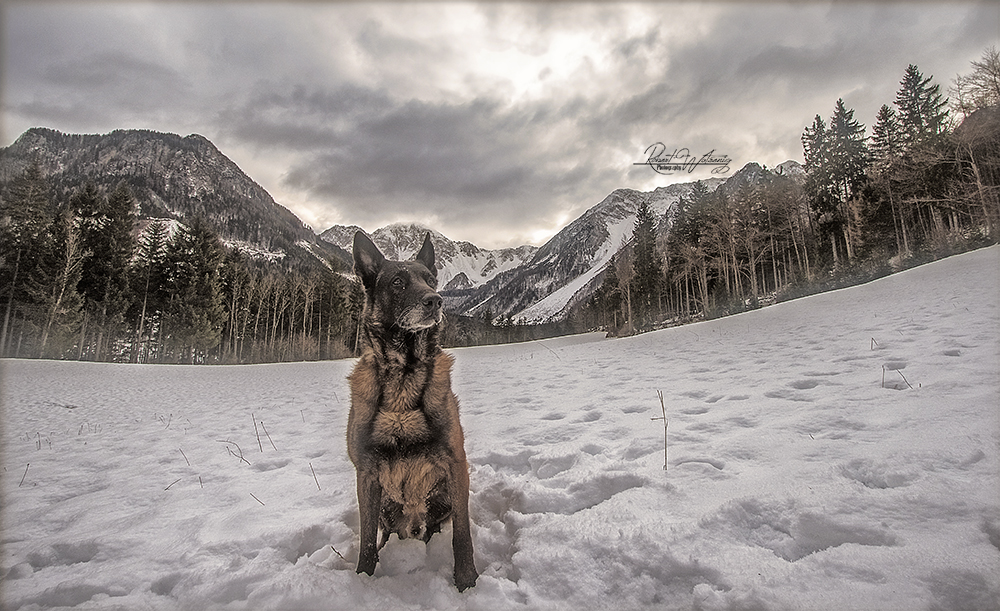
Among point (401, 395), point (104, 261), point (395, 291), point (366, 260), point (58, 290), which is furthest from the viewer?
point (104, 261)


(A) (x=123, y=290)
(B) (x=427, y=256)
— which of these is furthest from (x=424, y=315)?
(A) (x=123, y=290)

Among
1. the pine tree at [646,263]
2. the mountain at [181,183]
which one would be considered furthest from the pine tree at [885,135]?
the mountain at [181,183]

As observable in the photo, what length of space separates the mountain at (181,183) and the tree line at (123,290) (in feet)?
345

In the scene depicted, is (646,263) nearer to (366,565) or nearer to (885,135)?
(885,135)

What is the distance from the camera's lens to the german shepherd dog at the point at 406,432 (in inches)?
97.6

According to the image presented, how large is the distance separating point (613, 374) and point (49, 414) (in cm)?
1503

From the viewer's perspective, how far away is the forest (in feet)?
80.0

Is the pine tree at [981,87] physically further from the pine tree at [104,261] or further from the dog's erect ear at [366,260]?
the pine tree at [104,261]

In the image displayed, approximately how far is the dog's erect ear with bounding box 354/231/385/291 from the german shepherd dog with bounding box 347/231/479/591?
0.22m

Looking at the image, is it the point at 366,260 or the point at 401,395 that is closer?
the point at 401,395

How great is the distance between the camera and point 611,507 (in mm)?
2988

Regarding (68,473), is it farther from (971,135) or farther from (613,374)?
(971,135)

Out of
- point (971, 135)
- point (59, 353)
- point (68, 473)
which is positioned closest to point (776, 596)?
point (68, 473)

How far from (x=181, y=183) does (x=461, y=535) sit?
231 metres
